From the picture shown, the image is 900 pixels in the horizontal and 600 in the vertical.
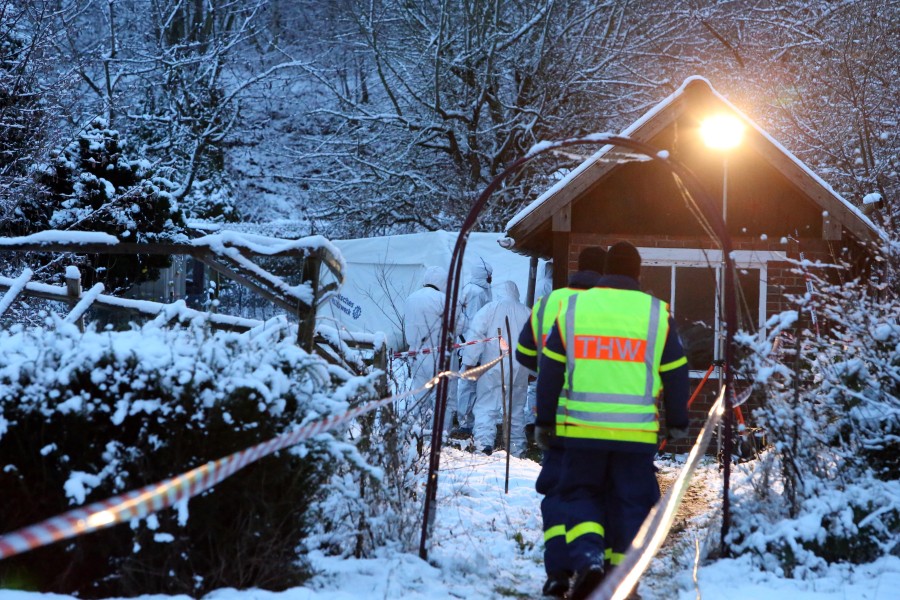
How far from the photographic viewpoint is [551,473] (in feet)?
17.3

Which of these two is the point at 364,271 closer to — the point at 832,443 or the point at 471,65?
the point at 471,65

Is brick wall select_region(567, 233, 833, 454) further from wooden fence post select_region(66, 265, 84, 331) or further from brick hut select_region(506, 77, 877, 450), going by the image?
wooden fence post select_region(66, 265, 84, 331)

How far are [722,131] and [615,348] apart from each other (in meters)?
6.23

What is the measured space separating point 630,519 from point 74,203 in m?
13.2

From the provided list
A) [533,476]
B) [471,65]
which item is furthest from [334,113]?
[533,476]

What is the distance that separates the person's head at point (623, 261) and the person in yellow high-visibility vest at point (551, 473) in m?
0.22

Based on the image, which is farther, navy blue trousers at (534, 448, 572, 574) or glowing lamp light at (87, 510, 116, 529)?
navy blue trousers at (534, 448, 572, 574)

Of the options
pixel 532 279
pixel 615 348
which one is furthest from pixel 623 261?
pixel 532 279

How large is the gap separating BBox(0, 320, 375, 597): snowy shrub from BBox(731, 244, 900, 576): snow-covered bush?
2.53 meters

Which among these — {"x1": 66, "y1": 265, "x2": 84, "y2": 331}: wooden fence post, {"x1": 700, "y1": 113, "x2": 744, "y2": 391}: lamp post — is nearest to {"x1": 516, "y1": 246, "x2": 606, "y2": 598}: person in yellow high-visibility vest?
{"x1": 66, "y1": 265, "x2": 84, "y2": 331}: wooden fence post

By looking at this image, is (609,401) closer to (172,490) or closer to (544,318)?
(544,318)

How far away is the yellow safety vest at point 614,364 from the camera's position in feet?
16.1

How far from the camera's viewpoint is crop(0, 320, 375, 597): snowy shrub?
160 inches

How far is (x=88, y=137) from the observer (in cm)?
1619
